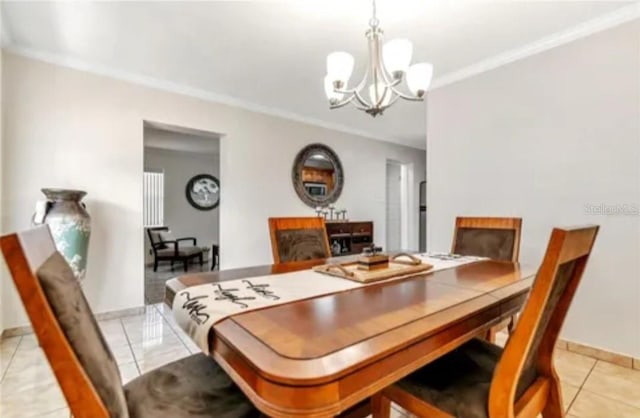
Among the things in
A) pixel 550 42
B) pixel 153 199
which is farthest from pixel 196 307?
pixel 153 199

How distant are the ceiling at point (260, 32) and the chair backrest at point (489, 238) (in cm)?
147

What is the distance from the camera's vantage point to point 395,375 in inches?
30.8

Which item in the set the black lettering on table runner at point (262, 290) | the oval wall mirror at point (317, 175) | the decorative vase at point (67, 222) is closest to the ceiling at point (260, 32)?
the decorative vase at point (67, 222)

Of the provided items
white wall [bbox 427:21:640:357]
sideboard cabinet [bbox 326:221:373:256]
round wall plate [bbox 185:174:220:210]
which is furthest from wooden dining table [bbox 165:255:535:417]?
round wall plate [bbox 185:174:220:210]

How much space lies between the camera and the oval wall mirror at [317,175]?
15.0 feet

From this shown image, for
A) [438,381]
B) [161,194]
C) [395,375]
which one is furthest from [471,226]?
[161,194]

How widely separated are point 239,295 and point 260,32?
2.09m

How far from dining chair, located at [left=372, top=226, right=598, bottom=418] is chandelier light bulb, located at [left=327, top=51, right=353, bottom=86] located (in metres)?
1.43

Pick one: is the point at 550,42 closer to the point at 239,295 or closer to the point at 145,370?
the point at 239,295

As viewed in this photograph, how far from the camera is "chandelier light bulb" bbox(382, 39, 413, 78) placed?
1760 mm

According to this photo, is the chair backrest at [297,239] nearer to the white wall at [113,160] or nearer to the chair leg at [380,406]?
the chair leg at [380,406]

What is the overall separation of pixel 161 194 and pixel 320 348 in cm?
692

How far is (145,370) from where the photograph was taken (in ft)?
6.93

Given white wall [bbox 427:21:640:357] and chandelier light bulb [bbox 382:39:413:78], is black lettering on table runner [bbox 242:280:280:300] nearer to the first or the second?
chandelier light bulb [bbox 382:39:413:78]
